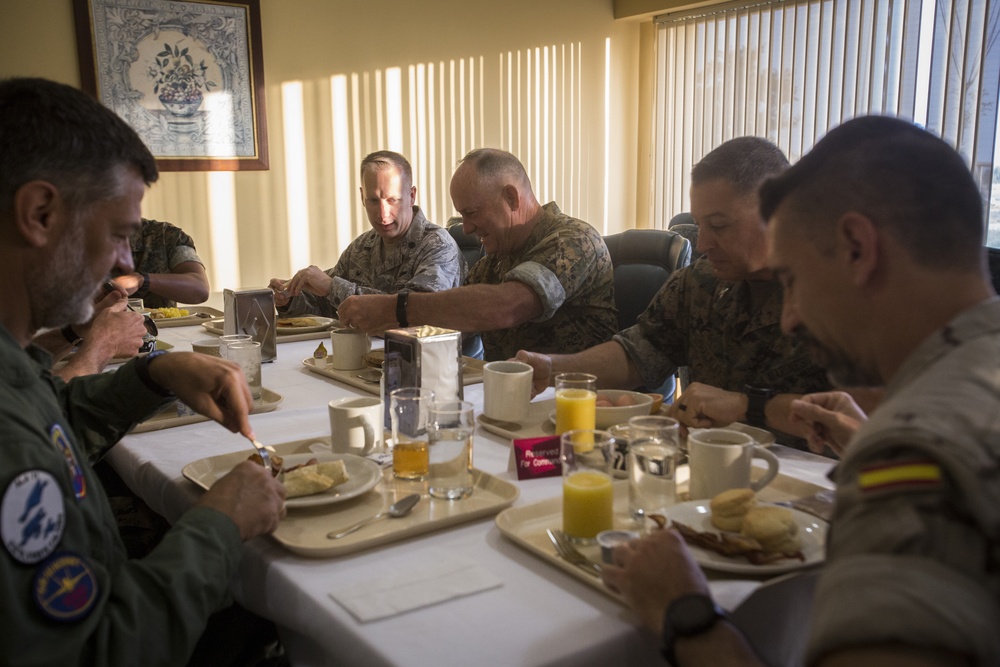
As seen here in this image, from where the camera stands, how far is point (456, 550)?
1.08m

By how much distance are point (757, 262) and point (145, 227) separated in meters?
2.91

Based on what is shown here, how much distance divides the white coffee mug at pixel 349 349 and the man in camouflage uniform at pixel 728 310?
1.77 feet

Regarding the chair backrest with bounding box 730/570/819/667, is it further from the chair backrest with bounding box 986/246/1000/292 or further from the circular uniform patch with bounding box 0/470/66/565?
the chair backrest with bounding box 986/246/1000/292

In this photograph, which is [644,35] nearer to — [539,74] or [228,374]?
[539,74]

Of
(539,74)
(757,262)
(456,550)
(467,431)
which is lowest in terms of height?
(456,550)

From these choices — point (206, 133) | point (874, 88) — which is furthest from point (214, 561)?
point (874, 88)

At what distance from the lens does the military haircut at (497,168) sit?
268cm

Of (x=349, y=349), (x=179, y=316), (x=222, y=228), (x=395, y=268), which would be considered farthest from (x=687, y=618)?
(x=222, y=228)

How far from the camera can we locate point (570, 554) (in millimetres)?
1031

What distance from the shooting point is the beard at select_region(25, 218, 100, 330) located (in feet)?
3.36

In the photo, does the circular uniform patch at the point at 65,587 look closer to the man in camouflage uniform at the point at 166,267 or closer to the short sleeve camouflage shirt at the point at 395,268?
the short sleeve camouflage shirt at the point at 395,268

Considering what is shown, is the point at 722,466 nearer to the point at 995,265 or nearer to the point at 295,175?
Answer: the point at 995,265

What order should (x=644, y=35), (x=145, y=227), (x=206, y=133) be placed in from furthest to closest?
(x=644, y=35), (x=206, y=133), (x=145, y=227)

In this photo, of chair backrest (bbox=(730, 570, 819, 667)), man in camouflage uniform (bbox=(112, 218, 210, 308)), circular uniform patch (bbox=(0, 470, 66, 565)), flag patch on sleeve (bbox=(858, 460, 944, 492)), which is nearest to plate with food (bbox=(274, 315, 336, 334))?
man in camouflage uniform (bbox=(112, 218, 210, 308))
